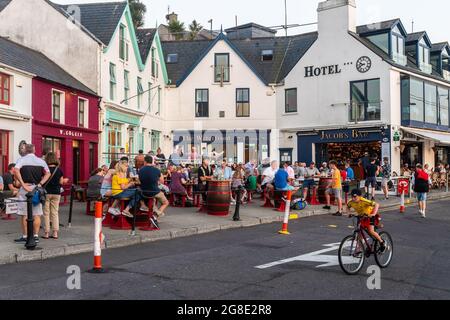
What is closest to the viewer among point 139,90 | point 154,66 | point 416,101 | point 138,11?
point 139,90

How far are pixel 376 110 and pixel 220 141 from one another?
9.95 metres

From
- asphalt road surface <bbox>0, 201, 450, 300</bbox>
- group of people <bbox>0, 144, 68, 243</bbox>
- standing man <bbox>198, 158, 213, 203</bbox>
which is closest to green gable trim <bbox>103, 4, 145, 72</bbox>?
standing man <bbox>198, 158, 213, 203</bbox>

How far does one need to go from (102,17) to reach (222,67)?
9.43 metres

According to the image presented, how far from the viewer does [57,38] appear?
79.3 feet

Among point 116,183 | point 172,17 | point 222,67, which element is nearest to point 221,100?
point 222,67

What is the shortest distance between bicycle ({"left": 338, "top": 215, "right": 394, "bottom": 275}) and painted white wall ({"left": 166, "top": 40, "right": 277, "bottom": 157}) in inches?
954

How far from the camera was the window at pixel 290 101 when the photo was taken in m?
32.2

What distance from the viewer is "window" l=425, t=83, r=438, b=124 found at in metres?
31.4

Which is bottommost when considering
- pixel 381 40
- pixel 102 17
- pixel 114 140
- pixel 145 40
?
pixel 114 140

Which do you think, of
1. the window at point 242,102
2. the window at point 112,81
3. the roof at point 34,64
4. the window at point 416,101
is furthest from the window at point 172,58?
the window at point 416,101

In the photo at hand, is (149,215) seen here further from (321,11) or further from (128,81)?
(321,11)

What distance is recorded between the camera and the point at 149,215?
12000 millimetres

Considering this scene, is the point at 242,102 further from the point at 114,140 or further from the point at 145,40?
the point at 114,140
